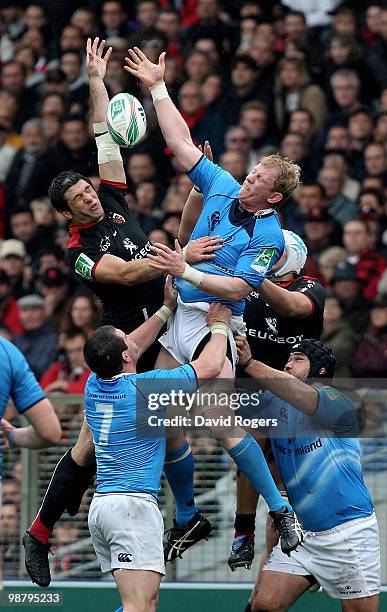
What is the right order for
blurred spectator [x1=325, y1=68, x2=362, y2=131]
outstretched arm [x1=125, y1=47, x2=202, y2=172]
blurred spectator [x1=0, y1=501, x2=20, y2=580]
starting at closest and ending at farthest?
outstretched arm [x1=125, y1=47, x2=202, y2=172]
blurred spectator [x1=0, y1=501, x2=20, y2=580]
blurred spectator [x1=325, y1=68, x2=362, y2=131]

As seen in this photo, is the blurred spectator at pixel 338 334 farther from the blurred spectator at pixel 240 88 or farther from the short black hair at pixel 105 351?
the short black hair at pixel 105 351

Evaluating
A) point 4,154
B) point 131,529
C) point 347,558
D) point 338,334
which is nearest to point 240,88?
point 4,154

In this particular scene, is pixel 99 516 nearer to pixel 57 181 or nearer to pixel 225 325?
pixel 225 325

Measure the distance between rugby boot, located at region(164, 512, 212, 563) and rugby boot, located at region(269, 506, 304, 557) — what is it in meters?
0.77

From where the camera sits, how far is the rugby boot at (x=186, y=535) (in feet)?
33.0

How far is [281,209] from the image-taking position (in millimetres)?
14078

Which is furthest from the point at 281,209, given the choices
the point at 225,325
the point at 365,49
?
the point at 225,325

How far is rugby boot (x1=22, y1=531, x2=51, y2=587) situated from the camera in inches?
388

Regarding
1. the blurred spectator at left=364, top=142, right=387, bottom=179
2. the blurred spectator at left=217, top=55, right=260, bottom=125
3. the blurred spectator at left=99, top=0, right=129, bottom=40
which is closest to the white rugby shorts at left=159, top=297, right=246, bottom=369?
the blurred spectator at left=364, top=142, right=387, bottom=179

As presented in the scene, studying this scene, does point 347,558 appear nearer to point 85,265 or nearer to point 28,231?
point 85,265

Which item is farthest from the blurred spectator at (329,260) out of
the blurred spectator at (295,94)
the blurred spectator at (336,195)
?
the blurred spectator at (295,94)

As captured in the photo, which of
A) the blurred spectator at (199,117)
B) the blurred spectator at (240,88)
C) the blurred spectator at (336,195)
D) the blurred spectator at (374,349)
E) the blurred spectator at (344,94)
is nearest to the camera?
the blurred spectator at (374,349)

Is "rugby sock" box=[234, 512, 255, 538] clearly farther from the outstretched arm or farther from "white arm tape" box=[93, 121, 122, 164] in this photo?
"white arm tape" box=[93, 121, 122, 164]

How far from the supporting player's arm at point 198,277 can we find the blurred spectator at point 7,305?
560 cm
